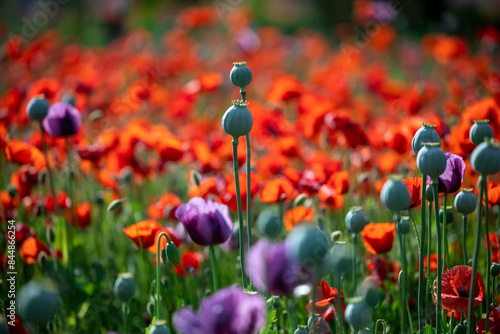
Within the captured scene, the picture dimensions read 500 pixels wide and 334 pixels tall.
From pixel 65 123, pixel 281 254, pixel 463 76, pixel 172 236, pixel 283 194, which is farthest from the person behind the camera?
pixel 463 76

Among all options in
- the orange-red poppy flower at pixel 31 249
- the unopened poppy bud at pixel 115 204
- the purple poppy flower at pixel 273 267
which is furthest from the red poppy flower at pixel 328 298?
the orange-red poppy flower at pixel 31 249

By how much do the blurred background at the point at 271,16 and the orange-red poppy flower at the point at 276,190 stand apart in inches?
221

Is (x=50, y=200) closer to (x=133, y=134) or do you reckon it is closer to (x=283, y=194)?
(x=133, y=134)

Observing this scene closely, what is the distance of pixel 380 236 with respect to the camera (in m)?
1.37

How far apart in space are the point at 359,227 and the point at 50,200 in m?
1.36

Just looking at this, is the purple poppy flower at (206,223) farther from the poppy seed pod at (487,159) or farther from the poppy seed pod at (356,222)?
the poppy seed pod at (487,159)

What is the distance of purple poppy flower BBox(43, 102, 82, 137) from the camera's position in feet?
5.52

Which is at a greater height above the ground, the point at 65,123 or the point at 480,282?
the point at 65,123

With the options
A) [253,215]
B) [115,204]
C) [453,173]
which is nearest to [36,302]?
[115,204]

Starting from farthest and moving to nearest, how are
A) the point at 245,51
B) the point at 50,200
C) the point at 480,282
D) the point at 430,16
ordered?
the point at 430,16 < the point at 245,51 < the point at 50,200 < the point at 480,282

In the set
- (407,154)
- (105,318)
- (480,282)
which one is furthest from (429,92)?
(105,318)

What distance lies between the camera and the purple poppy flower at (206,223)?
→ 1036 mm

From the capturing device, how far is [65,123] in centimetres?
170

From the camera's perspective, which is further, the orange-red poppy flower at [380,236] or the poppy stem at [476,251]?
the orange-red poppy flower at [380,236]
